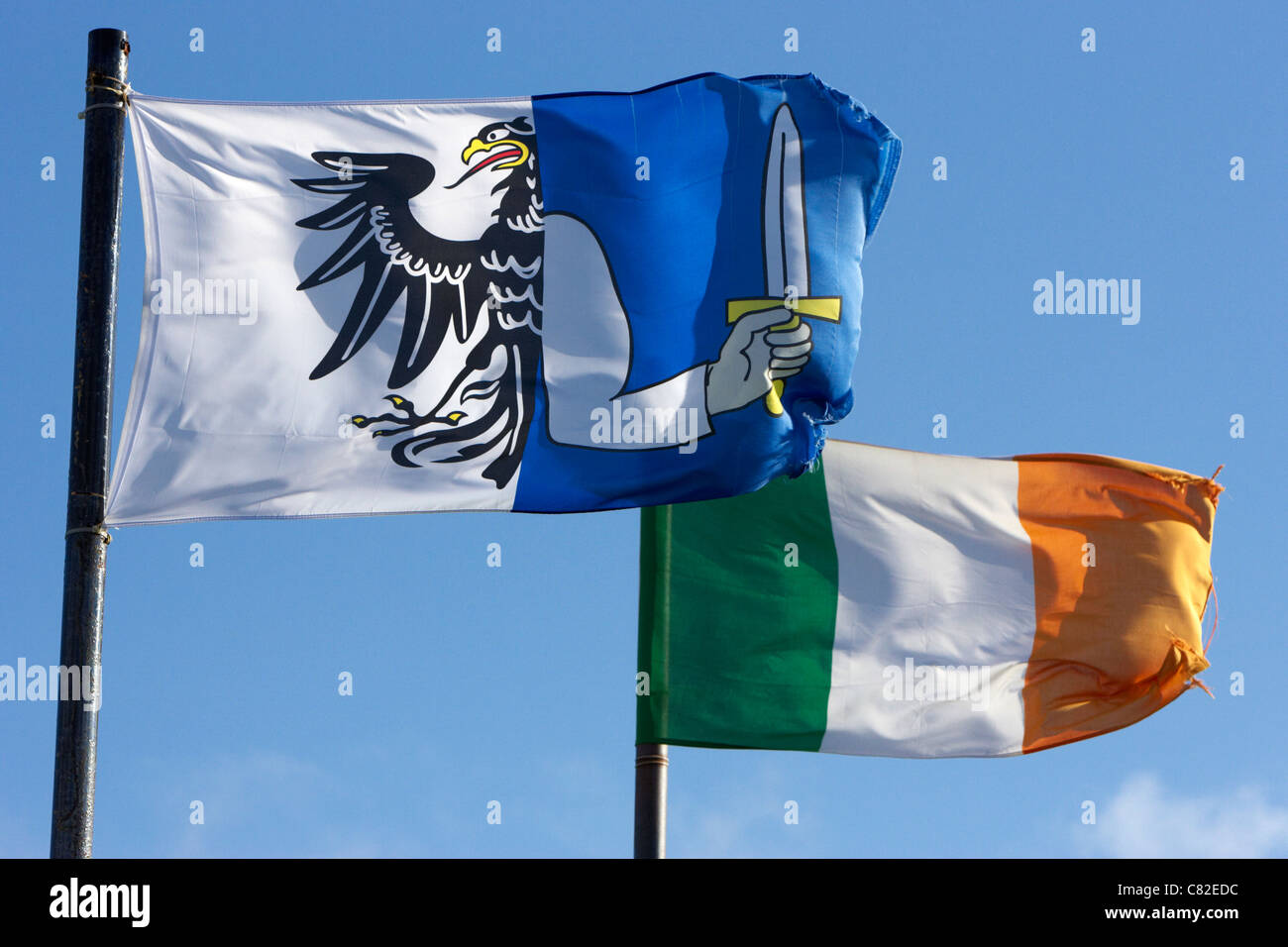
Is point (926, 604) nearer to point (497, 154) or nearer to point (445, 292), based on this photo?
point (497, 154)

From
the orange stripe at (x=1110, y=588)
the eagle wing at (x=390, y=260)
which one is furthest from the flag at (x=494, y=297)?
the orange stripe at (x=1110, y=588)

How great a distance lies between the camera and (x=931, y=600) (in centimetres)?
1827

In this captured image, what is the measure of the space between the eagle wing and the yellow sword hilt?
5.81 feet

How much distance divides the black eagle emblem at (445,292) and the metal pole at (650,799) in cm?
275

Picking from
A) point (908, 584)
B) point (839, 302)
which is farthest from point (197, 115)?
point (908, 584)

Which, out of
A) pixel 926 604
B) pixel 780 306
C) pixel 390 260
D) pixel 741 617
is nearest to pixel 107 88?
pixel 390 260

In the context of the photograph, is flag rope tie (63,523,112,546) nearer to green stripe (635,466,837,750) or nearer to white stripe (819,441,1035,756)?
green stripe (635,466,837,750)

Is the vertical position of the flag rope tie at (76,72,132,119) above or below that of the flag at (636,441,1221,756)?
above

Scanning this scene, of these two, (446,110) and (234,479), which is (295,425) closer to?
(234,479)

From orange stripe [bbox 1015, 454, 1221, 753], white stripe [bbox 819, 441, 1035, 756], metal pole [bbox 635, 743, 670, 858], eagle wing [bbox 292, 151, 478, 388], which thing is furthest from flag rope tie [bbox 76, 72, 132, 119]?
orange stripe [bbox 1015, 454, 1221, 753]

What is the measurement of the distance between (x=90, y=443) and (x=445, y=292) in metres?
3.48

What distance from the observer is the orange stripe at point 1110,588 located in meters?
18.2

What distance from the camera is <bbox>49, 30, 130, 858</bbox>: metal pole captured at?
9.62 metres
